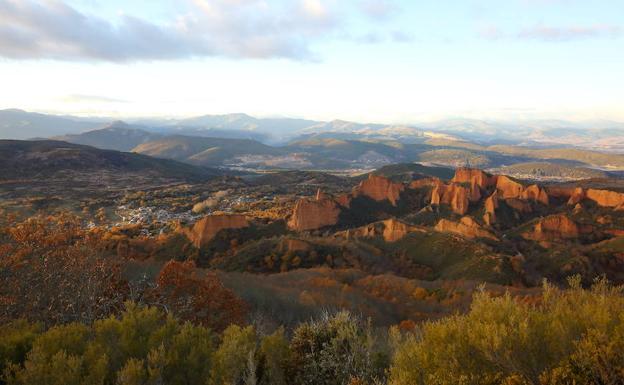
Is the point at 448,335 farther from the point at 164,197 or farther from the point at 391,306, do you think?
the point at 164,197

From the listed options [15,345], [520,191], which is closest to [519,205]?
[520,191]

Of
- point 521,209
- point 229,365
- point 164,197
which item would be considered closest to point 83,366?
point 229,365

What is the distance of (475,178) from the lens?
113 m

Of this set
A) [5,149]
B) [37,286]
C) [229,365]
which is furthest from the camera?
[5,149]

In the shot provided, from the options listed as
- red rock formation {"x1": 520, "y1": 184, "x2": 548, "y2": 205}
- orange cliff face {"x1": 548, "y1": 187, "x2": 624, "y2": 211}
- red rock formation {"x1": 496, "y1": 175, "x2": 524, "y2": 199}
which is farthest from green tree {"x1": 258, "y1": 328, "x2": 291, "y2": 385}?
red rock formation {"x1": 520, "y1": 184, "x2": 548, "y2": 205}

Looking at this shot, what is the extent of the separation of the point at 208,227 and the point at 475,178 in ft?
236

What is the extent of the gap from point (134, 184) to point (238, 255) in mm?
117030

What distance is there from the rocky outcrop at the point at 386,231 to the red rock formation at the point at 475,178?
1569 inches

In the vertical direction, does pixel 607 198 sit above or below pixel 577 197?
above

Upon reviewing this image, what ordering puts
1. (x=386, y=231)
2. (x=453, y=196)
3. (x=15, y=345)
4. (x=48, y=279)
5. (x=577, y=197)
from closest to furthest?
(x=15, y=345)
(x=48, y=279)
(x=386, y=231)
(x=577, y=197)
(x=453, y=196)

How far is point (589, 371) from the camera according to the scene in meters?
9.78

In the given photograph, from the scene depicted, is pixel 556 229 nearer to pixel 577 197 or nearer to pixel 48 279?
pixel 577 197

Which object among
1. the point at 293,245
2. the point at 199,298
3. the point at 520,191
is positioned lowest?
the point at 293,245

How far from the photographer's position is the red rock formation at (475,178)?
112 meters
